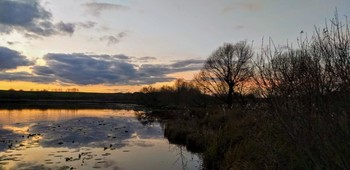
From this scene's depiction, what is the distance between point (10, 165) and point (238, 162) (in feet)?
32.0

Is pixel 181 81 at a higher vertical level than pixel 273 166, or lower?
higher

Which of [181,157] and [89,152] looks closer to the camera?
[181,157]

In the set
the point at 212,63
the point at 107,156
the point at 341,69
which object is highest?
the point at 212,63

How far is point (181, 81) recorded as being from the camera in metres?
124

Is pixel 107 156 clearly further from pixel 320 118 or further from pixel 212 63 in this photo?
pixel 212 63

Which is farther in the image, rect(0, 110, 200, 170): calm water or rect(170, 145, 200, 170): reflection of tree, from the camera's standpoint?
rect(0, 110, 200, 170): calm water

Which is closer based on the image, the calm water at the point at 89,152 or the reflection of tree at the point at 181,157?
the reflection of tree at the point at 181,157

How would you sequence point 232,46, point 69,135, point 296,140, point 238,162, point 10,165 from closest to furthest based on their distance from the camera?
point 296,140 < point 238,162 < point 10,165 < point 69,135 < point 232,46

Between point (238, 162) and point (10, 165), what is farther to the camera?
point (10, 165)

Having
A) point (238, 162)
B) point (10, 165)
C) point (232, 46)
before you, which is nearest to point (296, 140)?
point (238, 162)

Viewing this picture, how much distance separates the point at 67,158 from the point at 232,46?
48.2m

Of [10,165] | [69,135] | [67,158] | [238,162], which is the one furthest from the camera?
[69,135]

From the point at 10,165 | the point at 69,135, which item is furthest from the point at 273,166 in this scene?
the point at 69,135

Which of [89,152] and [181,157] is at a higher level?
[181,157]
